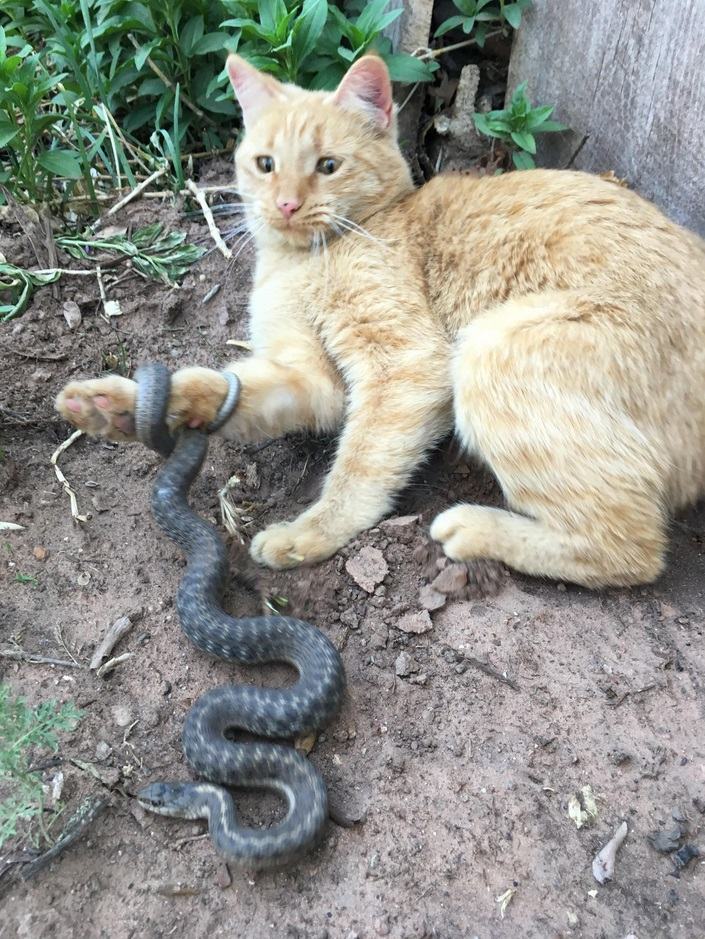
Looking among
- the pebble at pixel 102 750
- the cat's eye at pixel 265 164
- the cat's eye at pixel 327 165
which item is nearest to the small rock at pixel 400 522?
the pebble at pixel 102 750

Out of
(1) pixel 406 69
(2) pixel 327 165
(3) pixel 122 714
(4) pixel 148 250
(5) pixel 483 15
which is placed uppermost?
(5) pixel 483 15

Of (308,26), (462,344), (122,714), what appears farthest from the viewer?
(308,26)

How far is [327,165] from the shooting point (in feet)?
10.8

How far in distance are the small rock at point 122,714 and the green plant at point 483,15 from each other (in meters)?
3.56

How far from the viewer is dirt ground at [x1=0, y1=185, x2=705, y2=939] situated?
205 centimetres

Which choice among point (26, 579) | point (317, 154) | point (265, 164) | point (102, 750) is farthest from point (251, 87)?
point (102, 750)

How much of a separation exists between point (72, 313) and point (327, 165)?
149 centimetres

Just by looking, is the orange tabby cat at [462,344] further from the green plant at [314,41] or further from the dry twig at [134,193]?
the dry twig at [134,193]

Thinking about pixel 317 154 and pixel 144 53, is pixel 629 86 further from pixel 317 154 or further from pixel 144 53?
pixel 144 53

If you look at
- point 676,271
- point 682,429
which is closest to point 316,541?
point 682,429

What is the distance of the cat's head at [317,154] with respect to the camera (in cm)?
323

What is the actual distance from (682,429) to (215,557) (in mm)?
1752

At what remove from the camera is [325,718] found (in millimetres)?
2377

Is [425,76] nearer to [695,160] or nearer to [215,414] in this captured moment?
[695,160]
